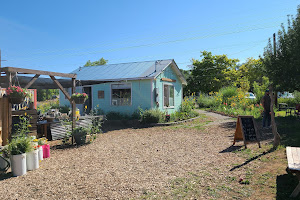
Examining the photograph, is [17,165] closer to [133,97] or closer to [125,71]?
[133,97]

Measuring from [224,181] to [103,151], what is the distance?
12.8 ft

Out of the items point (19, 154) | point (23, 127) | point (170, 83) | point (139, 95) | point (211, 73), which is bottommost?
point (19, 154)

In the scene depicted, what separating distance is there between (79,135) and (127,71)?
7692 mm

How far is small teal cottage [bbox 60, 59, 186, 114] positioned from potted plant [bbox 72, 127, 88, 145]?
540 cm

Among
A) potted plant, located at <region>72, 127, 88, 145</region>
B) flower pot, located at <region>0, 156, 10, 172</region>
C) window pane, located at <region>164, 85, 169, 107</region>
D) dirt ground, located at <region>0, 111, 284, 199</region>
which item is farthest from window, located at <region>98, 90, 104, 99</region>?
flower pot, located at <region>0, 156, 10, 172</region>

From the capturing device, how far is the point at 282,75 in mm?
11094

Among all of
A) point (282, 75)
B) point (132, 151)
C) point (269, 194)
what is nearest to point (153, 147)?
point (132, 151)

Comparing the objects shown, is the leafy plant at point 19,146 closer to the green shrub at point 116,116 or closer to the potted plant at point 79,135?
the potted plant at point 79,135

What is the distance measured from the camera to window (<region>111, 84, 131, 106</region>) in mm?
14138

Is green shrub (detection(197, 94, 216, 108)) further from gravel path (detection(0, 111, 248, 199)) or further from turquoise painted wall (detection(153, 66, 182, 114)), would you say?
gravel path (detection(0, 111, 248, 199))

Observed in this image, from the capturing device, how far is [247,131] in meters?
7.07

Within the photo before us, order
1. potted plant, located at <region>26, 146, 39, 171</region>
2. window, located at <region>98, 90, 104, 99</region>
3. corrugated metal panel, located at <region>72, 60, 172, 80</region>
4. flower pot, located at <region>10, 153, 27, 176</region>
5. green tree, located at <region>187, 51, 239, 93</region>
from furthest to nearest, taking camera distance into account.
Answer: green tree, located at <region>187, 51, 239, 93</region> → window, located at <region>98, 90, 104, 99</region> → corrugated metal panel, located at <region>72, 60, 172, 80</region> → potted plant, located at <region>26, 146, 39, 171</region> → flower pot, located at <region>10, 153, 27, 176</region>

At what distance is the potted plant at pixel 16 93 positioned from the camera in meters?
6.00

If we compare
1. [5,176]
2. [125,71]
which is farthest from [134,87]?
[5,176]
